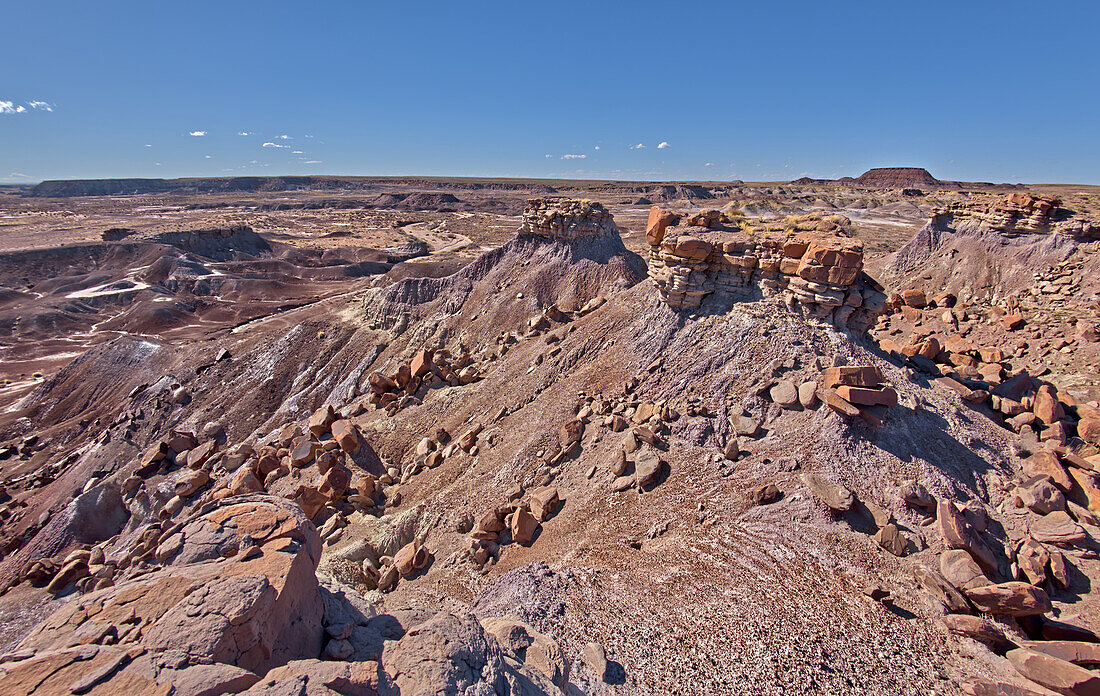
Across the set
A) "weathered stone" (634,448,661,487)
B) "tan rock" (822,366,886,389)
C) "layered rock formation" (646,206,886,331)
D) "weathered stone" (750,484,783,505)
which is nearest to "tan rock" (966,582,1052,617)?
"weathered stone" (750,484,783,505)

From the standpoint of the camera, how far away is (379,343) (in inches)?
1085

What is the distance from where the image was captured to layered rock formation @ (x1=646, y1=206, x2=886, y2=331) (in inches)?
478

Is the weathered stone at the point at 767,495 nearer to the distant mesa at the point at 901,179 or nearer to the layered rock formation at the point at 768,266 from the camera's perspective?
the layered rock formation at the point at 768,266

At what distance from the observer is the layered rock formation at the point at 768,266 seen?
12141 millimetres

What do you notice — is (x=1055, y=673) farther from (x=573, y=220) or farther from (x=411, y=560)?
(x=573, y=220)

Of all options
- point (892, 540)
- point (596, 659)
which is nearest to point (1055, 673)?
point (892, 540)

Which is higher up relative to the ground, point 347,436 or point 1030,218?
point 1030,218

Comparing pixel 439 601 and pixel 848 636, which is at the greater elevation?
pixel 848 636

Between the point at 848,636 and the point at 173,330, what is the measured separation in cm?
5732

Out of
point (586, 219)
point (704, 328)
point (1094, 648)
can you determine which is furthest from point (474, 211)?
point (1094, 648)

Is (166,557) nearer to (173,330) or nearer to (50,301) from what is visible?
(173,330)

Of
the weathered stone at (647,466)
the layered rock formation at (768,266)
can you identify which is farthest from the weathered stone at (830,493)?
the layered rock formation at (768,266)

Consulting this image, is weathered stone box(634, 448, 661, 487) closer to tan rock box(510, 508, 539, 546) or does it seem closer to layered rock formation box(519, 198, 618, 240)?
tan rock box(510, 508, 539, 546)

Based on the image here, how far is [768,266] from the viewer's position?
13.0 m
